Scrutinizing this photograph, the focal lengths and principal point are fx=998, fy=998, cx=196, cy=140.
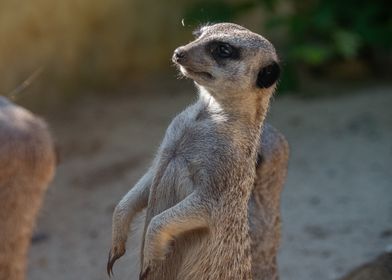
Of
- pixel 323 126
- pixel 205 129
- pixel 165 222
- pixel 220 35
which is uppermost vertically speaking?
pixel 220 35

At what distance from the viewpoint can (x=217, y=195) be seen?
3.38 m

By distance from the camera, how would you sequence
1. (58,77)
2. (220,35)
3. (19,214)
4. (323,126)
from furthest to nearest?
1. (58,77)
2. (323,126)
3. (19,214)
4. (220,35)

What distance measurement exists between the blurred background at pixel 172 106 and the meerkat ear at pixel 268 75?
7.44ft

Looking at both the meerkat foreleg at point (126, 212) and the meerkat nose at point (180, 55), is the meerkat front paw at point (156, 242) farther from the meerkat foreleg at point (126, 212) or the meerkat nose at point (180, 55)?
the meerkat nose at point (180, 55)

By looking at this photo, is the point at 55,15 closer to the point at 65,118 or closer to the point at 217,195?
the point at 65,118

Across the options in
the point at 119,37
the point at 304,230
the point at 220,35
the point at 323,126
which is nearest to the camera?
the point at 220,35

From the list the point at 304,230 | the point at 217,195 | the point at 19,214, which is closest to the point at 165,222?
the point at 217,195

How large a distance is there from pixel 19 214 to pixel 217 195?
130 cm

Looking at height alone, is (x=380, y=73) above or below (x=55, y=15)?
below

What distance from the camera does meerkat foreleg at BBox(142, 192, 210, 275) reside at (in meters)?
3.31

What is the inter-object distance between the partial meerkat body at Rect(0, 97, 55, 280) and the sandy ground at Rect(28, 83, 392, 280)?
82 cm

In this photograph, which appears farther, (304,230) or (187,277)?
(304,230)

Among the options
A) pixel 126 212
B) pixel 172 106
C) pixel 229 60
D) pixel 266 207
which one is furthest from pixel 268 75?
pixel 172 106

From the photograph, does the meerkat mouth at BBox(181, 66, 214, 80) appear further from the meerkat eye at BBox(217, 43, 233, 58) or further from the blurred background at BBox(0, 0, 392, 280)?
the blurred background at BBox(0, 0, 392, 280)
